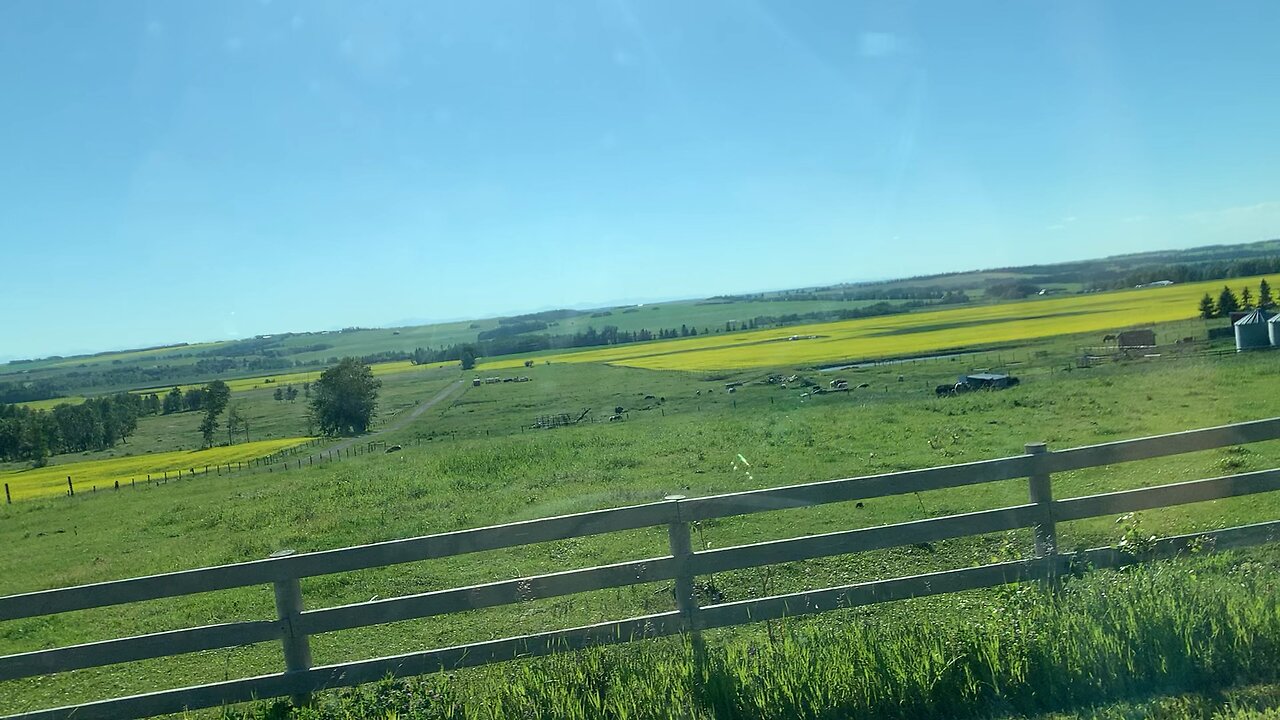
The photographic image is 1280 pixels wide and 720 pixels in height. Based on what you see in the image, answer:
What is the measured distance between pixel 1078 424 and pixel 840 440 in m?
5.27

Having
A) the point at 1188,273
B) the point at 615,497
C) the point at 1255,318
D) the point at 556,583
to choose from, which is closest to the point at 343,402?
the point at 615,497

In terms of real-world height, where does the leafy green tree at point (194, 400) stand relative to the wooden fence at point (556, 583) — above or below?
above

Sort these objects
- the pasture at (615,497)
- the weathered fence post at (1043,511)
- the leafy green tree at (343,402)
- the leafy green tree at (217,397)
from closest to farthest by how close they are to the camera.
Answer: the weathered fence post at (1043,511)
the pasture at (615,497)
the leafy green tree at (343,402)
the leafy green tree at (217,397)

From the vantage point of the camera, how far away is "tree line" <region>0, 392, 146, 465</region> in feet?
93.7

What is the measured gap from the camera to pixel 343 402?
3084 centimetres

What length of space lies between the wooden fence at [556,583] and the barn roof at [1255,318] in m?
26.0

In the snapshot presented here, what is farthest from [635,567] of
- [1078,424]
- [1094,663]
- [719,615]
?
[1078,424]

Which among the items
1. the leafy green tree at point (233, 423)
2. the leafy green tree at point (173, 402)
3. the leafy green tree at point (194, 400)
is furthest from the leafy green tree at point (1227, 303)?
the leafy green tree at point (173, 402)

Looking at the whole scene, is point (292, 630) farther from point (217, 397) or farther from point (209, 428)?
point (217, 397)

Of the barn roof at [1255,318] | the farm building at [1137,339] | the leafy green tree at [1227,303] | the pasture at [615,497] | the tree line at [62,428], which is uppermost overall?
the tree line at [62,428]

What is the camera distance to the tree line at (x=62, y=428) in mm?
28547

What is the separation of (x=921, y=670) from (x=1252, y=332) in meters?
28.6

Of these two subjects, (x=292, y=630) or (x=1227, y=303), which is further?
(x=1227, y=303)

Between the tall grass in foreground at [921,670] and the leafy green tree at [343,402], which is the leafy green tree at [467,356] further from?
the tall grass in foreground at [921,670]
